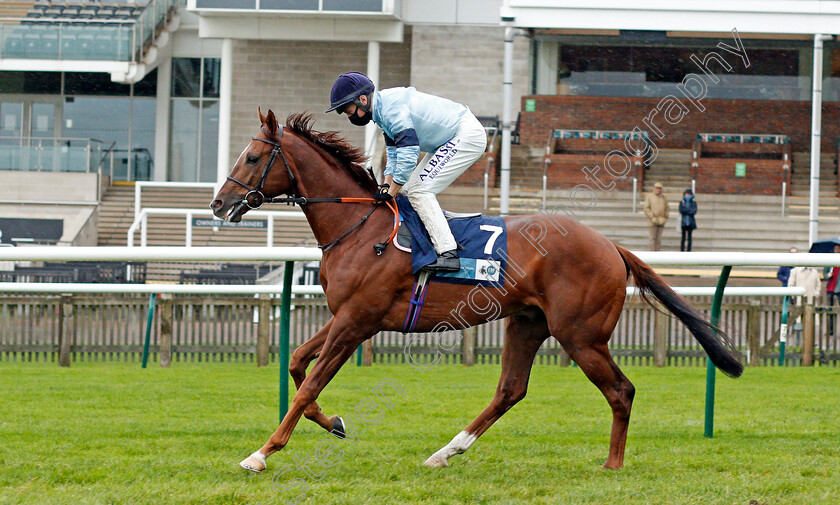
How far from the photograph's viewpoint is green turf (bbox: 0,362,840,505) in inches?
159

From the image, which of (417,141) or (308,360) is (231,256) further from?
(417,141)

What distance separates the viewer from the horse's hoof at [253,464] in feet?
14.1

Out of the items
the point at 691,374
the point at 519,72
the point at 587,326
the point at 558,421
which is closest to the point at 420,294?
the point at 587,326

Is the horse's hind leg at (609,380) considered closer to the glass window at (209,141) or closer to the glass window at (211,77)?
the glass window at (209,141)

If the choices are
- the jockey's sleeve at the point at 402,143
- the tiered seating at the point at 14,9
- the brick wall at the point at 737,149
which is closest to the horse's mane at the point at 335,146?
the jockey's sleeve at the point at 402,143

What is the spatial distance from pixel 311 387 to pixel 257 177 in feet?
3.59

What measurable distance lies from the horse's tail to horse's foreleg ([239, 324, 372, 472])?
1509 millimetres

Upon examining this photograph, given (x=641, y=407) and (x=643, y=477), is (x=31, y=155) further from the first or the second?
(x=643, y=477)

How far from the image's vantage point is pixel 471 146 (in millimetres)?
5164

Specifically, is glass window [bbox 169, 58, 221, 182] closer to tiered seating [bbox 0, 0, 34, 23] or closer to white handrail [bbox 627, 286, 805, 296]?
tiered seating [bbox 0, 0, 34, 23]

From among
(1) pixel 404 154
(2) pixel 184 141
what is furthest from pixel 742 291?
(2) pixel 184 141

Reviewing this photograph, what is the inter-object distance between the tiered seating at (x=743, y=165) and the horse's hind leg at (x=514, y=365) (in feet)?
58.6

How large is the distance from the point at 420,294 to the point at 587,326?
0.86 metres

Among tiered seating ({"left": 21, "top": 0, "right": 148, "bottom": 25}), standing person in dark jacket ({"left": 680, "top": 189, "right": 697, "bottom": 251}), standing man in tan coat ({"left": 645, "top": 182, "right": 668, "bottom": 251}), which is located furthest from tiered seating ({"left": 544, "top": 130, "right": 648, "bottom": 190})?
tiered seating ({"left": 21, "top": 0, "right": 148, "bottom": 25})
